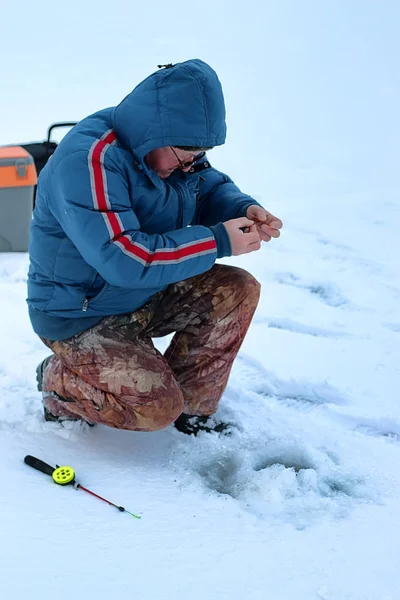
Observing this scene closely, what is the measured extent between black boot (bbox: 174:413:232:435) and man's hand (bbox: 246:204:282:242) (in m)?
0.64

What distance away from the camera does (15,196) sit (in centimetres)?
391

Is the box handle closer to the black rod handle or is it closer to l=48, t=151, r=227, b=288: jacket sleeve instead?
l=48, t=151, r=227, b=288: jacket sleeve

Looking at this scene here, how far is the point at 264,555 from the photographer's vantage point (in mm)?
1648

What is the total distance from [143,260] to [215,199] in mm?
610

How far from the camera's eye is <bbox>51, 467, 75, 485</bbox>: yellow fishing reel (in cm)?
187

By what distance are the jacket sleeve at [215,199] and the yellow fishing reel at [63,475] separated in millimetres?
976

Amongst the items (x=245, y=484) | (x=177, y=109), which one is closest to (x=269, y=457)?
(x=245, y=484)

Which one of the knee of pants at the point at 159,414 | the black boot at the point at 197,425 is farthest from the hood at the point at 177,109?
the black boot at the point at 197,425

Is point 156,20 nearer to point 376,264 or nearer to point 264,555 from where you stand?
point 376,264

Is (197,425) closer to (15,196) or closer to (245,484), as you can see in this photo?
(245,484)

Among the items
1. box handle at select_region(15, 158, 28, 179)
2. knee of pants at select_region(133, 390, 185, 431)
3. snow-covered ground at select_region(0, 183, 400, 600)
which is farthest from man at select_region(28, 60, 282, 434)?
box handle at select_region(15, 158, 28, 179)

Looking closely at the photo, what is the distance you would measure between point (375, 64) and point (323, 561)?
790cm

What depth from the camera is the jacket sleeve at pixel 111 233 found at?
1837 millimetres

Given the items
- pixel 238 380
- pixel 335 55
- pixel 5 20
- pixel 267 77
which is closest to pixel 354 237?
pixel 238 380
